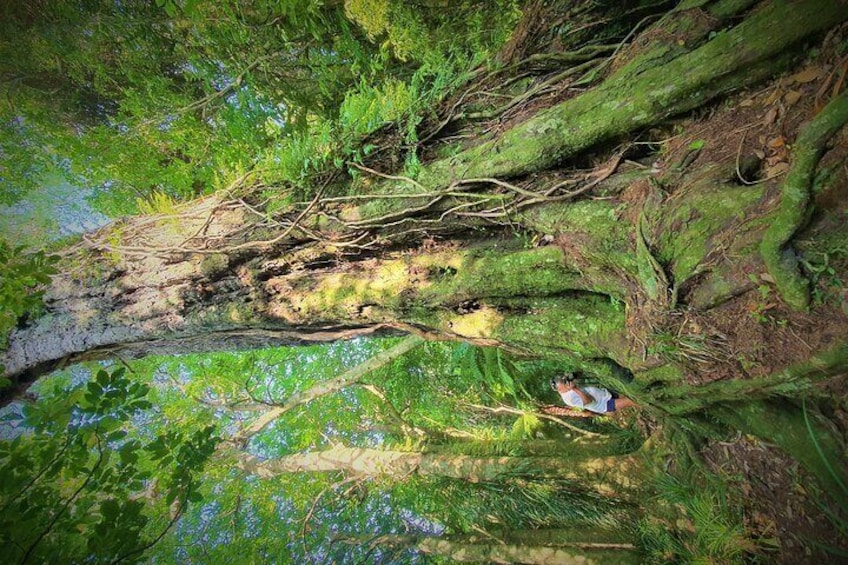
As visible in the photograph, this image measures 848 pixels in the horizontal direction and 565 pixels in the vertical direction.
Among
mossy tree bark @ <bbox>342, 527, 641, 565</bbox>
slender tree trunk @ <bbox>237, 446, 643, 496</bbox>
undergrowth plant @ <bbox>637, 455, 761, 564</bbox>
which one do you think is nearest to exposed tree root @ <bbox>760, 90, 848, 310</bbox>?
undergrowth plant @ <bbox>637, 455, 761, 564</bbox>

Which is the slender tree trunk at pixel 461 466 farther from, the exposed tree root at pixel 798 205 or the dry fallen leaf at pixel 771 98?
the dry fallen leaf at pixel 771 98

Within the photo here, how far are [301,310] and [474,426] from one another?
4.18 meters

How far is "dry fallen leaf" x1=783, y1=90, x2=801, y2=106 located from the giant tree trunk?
17 cm

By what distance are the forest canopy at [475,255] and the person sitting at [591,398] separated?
133mm

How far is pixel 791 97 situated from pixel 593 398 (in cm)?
418

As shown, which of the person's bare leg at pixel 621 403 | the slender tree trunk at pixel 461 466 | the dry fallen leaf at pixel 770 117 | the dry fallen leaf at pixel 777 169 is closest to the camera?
the dry fallen leaf at pixel 777 169

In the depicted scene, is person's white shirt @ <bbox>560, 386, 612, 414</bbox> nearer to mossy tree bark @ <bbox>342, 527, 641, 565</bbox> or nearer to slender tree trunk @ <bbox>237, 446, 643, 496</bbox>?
slender tree trunk @ <bbox>237, 446, 643, 496</bbox>

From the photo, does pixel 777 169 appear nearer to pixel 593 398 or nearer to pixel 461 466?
pixel 593 398

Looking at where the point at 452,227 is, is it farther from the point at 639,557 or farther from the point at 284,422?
the point at 284,422

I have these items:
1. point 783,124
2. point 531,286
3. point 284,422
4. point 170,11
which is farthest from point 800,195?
point 284,422

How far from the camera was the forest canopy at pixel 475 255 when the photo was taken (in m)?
1.96

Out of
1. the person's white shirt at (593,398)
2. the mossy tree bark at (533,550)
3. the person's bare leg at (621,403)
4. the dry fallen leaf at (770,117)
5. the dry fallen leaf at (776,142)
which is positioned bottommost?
the mossy tree bark at (533,550)

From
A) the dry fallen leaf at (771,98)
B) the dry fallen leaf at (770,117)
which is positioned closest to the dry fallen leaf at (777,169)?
the dry fallen leaf at (770,117)

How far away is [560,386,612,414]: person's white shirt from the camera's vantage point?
529 cm
